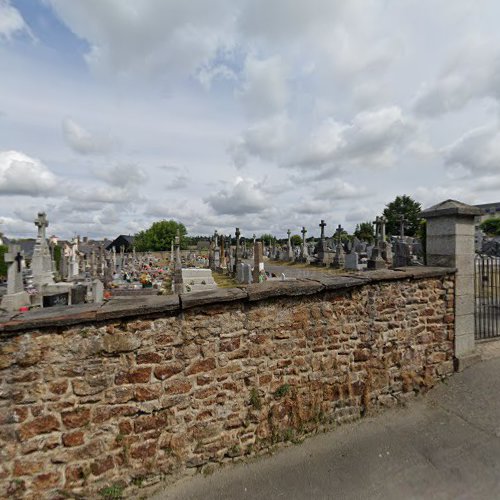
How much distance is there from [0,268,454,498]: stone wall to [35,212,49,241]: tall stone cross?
41.5ft

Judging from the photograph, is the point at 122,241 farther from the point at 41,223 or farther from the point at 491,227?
the point at 491,227

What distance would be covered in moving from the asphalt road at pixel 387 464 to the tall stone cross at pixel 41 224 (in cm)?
1368

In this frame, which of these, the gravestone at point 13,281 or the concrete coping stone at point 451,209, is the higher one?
the concrete coping stone at point 451,209

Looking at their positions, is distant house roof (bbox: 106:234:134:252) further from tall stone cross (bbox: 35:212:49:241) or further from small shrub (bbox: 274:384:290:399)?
small shrub (bbox: 274:384:290:399)

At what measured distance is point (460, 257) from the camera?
4.73 meters

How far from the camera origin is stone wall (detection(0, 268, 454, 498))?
2.62 m

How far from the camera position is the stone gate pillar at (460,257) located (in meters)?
4.66

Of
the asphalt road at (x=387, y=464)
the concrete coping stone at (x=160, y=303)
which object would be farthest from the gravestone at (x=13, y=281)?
the asphalt road at (x=387, y=464)

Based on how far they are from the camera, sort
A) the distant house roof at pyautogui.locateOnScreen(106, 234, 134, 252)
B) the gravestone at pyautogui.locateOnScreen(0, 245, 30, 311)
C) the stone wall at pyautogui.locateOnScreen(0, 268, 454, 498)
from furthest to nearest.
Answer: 1. the distant house roof at pyautogui.locateOnScreen(106, 234, 134, 252)
2. the gravestone at pyautogui.locateOnScreen(0, 245, 30, 311)
3. the stone wall at pyautogui.locateOnScreen(0, 268, 454, 498)

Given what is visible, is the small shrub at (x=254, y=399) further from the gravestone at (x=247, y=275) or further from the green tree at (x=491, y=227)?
the green tree at (x=491, y=227)

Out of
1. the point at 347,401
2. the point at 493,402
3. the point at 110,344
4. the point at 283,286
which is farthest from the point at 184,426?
the point at 493,402

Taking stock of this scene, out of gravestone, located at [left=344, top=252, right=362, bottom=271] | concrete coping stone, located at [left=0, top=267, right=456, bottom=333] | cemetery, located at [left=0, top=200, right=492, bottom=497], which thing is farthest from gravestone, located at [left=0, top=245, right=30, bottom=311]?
gravestone, located at [left=344, top=252, right=362, bottom=271]

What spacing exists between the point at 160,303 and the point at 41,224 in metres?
13.3

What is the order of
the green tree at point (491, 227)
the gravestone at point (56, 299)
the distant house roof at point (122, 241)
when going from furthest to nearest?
the distant house roof at point (122, 241)
the green tree at point (491, 227)
the gravestone at point (56, 299)
